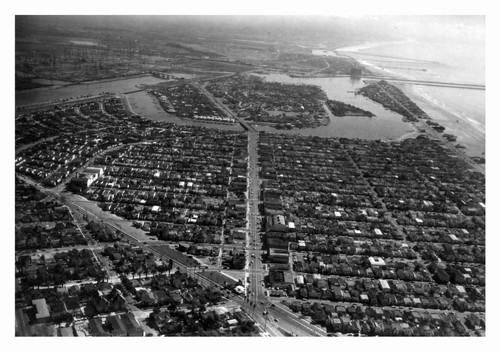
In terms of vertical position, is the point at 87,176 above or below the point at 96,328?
above

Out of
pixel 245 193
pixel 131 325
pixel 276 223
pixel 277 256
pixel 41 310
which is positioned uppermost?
pixel 245 193

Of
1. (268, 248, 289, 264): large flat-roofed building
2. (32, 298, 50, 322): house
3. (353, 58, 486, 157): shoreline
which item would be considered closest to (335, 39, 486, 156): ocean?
(353, 58, 486, 157): shoreline

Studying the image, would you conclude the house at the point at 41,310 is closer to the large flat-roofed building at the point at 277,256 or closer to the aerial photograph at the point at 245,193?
the aerial photograph at the point at 245,193

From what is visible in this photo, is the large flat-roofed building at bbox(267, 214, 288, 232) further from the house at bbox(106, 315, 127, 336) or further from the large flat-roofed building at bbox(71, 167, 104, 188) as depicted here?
the large flat-roofed building at bbox(71, 167, 104, 188)

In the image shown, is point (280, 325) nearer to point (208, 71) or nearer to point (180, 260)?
point (180, 260)

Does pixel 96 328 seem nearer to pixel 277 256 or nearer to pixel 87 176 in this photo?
pixel 277 256

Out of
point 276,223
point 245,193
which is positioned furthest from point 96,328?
point 245,193

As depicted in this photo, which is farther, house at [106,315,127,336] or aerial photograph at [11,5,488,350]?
aerial photograph at [11,5,488,350]

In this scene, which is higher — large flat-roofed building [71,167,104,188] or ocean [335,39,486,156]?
ocean [335,39,486,156]

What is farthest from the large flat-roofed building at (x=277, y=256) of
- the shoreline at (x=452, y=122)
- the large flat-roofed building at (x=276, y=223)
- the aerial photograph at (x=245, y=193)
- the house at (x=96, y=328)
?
the shoreline at (x=452, y=122)
